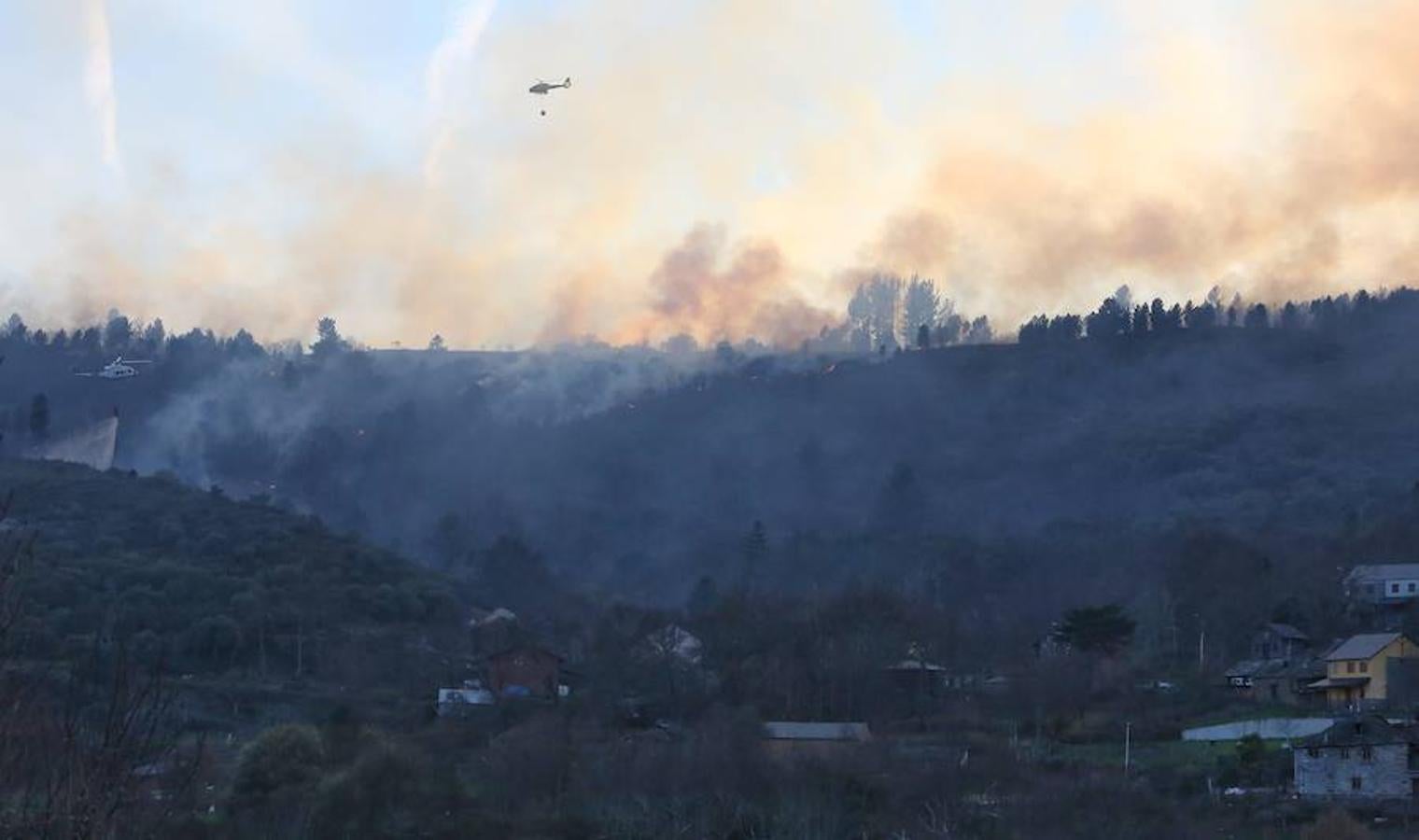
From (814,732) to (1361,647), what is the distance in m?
18.1

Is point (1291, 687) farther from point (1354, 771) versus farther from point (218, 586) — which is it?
point (218, 586)

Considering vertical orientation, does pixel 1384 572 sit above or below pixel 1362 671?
above

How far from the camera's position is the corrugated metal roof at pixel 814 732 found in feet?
186

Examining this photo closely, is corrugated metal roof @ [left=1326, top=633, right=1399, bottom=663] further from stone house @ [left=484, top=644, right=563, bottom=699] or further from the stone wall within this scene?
stone house @ [left=484, top=644, right=563, bottom=699]

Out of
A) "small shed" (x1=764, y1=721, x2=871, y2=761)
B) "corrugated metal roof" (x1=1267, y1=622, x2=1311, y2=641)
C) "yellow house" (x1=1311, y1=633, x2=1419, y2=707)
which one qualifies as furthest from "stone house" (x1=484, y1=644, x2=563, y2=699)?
"yellow house" (x1=1311, y1=633, x2=1419, y2=707)

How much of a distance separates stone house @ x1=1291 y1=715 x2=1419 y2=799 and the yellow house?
361 inches

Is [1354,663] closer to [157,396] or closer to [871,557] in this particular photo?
[871,557]

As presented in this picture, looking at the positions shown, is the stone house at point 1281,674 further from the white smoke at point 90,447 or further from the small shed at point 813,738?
the white smoke at point 90,447

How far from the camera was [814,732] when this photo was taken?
5756cm

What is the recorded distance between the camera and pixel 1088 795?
159 ft

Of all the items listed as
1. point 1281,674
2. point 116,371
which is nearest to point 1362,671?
point 1281,674

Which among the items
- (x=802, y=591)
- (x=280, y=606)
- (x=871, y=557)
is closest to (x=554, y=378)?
(x=871, y=557)

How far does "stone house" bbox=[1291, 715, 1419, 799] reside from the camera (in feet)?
162

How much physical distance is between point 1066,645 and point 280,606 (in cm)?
2988
